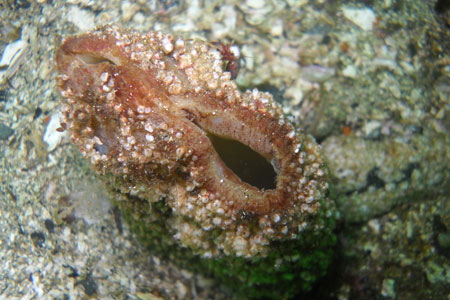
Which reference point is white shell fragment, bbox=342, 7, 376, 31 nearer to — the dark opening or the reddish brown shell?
the reddish brown shell

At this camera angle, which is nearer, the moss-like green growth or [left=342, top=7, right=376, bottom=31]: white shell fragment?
the moss-like green growth

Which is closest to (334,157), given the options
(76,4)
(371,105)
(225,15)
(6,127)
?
(371,105)

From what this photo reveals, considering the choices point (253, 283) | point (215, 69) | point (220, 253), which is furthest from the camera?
point (253, 283)

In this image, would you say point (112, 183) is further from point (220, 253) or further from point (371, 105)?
point (371, 105)

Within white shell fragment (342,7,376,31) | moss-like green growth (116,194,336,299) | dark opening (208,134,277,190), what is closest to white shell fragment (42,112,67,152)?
moss-like green growth (116,194,336,299)

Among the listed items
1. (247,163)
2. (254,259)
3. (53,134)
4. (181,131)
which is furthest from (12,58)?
(254,259)

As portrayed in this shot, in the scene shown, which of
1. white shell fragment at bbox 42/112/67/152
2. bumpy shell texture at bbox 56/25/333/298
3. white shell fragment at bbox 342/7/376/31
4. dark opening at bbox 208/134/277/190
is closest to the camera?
bumpy shell texture at bbox 56/25/333/298

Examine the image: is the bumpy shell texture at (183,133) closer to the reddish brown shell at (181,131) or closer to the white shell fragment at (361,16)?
the reddish brown shell at (181,131)

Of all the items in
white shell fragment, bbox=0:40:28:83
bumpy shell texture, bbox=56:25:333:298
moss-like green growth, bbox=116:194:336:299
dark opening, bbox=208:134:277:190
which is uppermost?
bumpy shell texture, bbox=56:25:333:298

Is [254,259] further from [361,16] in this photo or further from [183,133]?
[361,16]
